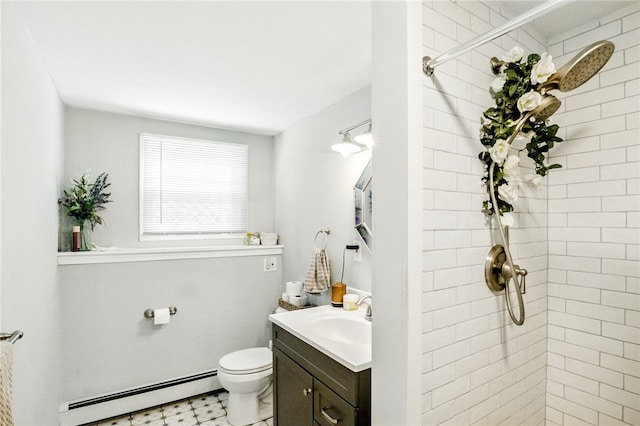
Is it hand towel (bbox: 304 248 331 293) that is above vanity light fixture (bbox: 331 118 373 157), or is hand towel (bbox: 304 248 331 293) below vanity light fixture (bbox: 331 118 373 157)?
below

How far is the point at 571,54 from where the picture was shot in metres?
1.51

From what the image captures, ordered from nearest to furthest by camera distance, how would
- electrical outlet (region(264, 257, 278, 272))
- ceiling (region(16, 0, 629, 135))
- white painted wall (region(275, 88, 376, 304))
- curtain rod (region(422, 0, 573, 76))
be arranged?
curtain rod (region(422, 0, 573, 76)), ceiling (region(16, 0, 629, 135)), white painted wall (region(275, 88, 376, 304)), electrical outlet (region(264, 257, 278, 272))

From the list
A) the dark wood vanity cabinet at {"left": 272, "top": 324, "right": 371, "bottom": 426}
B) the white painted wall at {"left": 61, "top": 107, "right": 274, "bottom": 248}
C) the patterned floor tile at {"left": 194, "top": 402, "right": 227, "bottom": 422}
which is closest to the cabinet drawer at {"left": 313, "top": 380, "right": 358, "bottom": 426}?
the dark wood vanity cabinet at {"left": 272, "top": 324, "right": 371, "bottom": 426}

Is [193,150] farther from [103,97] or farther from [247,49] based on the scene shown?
[247,49]

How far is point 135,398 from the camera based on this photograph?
2.71 m

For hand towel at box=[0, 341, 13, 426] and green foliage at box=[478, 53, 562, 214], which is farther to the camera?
green foliage at box=[478, 53, 562, 214]

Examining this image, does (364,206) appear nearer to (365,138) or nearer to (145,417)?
(365,138)

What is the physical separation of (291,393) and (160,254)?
5.65ft

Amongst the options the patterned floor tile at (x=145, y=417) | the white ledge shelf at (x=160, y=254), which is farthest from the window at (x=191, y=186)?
the patterned floor tile at (x=145, y=417)

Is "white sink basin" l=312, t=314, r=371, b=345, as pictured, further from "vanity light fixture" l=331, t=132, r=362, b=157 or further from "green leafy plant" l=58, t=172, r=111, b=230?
"green leafy plant" l=58, t=172, r=111, b=230

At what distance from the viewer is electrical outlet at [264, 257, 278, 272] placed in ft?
11.0

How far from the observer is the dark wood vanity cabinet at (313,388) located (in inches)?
53.2

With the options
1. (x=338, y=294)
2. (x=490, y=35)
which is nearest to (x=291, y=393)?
(x=338, y=294)

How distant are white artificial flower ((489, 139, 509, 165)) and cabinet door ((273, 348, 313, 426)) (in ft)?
4.21
